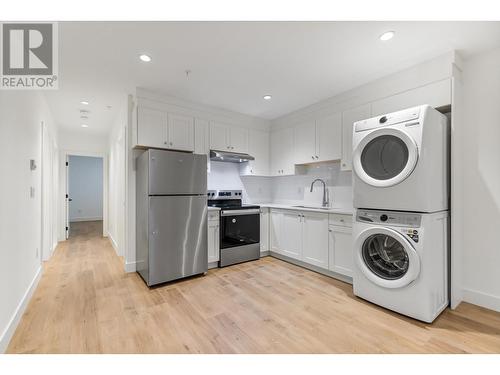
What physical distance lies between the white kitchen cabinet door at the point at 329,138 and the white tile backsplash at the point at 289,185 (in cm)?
32

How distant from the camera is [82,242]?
512 cm

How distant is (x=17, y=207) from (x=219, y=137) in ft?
8.22

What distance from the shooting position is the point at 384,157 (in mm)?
2271

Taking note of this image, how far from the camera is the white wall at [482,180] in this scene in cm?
222

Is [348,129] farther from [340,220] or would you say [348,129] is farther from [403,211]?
[403,211]

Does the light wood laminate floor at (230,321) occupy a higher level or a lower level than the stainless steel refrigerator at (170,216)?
lower

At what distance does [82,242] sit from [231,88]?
15.6 ft

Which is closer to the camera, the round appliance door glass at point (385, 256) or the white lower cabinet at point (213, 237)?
the round appliance door glass at point (385, 256)

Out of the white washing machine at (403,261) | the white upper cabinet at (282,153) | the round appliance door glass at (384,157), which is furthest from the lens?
the white upper cabinet at (282,153)

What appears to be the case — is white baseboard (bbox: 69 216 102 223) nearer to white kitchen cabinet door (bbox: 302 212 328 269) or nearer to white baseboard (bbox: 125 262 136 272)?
white baseboard (bbox: 125 262 136 272)

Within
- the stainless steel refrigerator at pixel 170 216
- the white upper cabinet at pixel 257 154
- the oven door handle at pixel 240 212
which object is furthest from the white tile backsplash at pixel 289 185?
the stainless steel refrigerator at pixel 170 216

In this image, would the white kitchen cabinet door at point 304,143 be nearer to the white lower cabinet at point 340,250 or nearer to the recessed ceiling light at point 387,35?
the white lower cabinet at point 340,250
